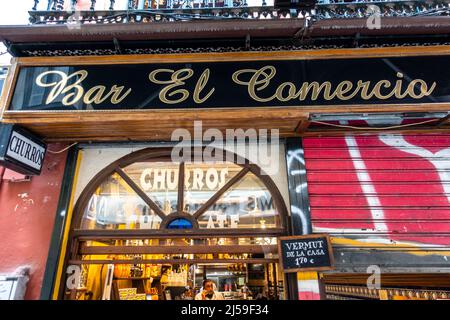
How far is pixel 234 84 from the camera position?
13.8 feet

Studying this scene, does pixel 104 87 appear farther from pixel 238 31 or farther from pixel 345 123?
pixel 345 123

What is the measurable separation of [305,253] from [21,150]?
13.2 feet

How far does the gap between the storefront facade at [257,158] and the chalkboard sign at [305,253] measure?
0.15 m

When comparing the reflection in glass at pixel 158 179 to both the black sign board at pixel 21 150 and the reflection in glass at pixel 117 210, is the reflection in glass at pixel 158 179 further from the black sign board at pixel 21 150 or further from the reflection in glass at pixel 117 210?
the black sign board at pixel 21 150

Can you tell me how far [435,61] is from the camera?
4.18 metres

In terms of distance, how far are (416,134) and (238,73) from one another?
9.25 ft

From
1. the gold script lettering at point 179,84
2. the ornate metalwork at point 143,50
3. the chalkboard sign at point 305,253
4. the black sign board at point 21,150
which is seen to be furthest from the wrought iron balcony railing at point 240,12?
the chalkboard sign at point 305,253

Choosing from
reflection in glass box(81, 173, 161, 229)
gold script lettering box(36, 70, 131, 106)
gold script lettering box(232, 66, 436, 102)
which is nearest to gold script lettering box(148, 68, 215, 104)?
gold script lettering box(36, 70, 131, 106)

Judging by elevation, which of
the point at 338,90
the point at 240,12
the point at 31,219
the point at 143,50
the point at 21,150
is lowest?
the point at 31,219

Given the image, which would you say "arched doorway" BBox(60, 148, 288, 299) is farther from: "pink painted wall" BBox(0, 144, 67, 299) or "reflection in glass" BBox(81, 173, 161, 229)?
"pink painted wall" BBox(0, 144, 67, 299)

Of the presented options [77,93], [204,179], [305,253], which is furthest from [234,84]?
[305,253]

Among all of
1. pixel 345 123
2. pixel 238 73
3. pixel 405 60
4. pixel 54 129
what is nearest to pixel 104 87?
pixel 54 129

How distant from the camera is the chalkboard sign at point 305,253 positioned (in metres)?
3.83

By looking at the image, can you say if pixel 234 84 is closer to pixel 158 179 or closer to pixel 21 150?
pixel 158 179
